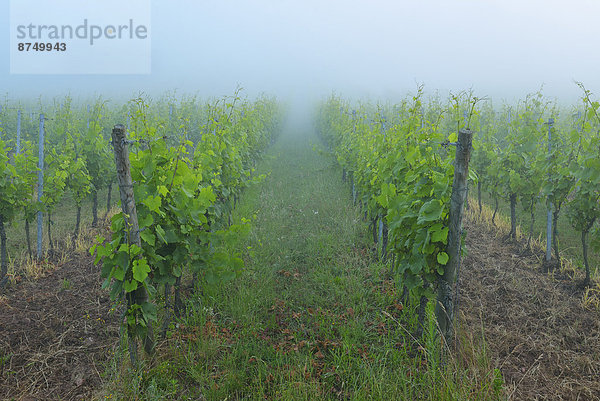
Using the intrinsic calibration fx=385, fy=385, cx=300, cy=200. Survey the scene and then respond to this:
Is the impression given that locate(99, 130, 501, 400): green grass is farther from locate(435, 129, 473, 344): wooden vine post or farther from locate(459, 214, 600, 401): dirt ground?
locate(459, 214, 600, 401): dirt ground

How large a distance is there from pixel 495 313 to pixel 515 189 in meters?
3.01

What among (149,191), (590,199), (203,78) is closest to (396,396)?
(149,191)

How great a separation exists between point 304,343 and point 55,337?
238cm

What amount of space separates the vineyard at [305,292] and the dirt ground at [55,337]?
0.06 ft

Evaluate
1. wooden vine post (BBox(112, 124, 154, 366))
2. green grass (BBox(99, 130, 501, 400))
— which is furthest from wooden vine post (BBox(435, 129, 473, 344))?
wooden vine post (BBox(112, 124, 154, 366))

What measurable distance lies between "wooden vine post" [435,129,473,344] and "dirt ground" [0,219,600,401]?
0.39m

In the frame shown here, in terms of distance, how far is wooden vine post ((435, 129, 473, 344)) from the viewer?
9.35ft

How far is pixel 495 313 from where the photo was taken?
13.9ft

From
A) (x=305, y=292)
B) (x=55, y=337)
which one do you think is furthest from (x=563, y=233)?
(x=55, y=337)

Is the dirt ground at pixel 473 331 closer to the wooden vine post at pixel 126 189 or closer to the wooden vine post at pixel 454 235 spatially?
the wooden vine post at pixel 454 235

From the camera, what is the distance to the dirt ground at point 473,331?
10.1 feet

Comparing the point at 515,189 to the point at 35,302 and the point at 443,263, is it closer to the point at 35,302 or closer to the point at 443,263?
the point at 443,263

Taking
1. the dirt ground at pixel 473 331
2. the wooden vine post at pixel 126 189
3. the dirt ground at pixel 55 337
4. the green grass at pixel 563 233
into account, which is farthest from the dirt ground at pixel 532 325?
the dirt ground at pixel 55 337

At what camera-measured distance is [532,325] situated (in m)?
3.99
